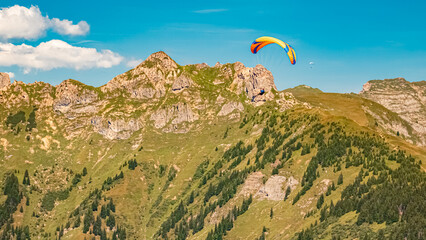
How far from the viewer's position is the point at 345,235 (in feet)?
643

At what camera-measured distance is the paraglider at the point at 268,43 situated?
166 metres

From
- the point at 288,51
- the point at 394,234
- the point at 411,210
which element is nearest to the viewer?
the point at 288,51

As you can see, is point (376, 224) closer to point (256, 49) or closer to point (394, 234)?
point (394, 234)

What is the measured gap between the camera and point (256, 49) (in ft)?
584

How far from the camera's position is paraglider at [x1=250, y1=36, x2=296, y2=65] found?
165625mm

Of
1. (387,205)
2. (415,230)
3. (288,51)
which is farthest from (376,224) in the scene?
(288,51)

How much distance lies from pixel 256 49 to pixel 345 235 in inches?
3619

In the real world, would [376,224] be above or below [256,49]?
below

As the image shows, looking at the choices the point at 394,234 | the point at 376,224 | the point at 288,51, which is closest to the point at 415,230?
the point at 394,234

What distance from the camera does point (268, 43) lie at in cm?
17538

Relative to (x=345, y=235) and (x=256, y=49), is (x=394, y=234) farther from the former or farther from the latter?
(x=256, y=49)

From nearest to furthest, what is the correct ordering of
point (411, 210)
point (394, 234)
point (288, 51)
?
point (288, 51)
point (394, 234)
point (411, 210)

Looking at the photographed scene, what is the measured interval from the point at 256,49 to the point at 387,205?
93678 millimetres

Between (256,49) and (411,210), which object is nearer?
(256,49)
